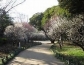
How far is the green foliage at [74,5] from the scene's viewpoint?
2533 cm

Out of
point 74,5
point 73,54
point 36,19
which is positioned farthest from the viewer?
point 36,19

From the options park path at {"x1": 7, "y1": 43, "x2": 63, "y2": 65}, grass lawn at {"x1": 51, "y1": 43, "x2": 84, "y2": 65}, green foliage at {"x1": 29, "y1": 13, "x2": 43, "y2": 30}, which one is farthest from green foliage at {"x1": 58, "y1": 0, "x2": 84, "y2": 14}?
green foliage at {"x1": 29, "y1": 13, "x2": 43, "y2": 30}

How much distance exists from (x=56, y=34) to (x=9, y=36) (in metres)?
14.8

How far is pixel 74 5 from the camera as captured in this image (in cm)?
2589

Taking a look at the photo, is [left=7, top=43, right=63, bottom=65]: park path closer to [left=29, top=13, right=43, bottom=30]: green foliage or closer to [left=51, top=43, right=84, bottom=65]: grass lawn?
[left=51, top=43, right=84, bottom=65]: grass lawn

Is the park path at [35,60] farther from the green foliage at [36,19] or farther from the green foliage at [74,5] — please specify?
the green foliage at [36,19]

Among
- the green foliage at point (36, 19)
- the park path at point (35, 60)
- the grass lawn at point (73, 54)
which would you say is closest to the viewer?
the park path at point (35, 60)

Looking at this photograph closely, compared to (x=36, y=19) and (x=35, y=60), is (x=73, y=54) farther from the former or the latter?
(x=36, y=19)

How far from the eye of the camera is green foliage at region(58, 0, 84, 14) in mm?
25325

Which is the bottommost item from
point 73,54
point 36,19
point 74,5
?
point 73,54

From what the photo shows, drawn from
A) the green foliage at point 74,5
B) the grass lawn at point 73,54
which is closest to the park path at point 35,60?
the grass lawn at point 73,54

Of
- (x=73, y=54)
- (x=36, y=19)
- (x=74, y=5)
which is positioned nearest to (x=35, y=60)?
(x=73, y=54)

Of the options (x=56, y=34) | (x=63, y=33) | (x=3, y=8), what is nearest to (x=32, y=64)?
(x=3, y=8)

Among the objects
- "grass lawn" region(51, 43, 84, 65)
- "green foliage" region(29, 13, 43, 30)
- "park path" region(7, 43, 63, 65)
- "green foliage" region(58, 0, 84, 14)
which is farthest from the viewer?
"green foliage" region(29, 13, 43, 30)
